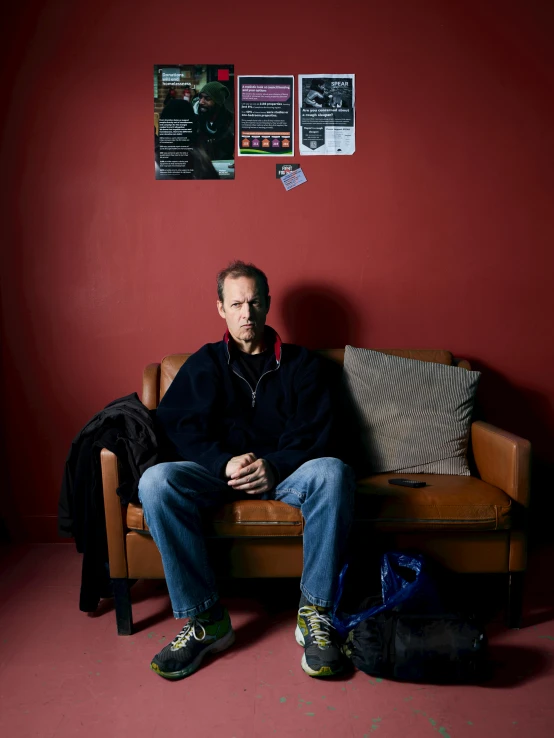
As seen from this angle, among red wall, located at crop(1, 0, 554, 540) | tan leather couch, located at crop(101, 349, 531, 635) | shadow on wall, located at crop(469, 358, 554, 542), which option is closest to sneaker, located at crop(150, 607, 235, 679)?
tan leather couch, located at crop(101, 349, 531, 635)

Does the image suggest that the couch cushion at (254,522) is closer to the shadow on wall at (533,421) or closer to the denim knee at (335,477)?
the denim knee at (335,477)

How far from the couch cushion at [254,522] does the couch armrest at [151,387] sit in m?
0.62

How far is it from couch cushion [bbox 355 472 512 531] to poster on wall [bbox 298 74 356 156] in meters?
1.49

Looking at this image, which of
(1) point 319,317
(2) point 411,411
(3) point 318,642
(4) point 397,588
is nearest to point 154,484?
(3) point 318,642

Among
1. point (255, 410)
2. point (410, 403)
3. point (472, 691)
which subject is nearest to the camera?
point (472, 691)

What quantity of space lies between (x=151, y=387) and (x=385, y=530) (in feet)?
3.53

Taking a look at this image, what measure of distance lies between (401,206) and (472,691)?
6.05 ft

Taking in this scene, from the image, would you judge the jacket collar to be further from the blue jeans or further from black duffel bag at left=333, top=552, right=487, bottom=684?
black duffel bag at left=333, top=552, right=487, bottom=684

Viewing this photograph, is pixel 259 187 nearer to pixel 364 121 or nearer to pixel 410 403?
pixel 364 121

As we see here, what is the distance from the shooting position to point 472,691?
159 cm

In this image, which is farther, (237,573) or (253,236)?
(253,236)

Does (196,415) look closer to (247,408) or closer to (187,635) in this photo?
(247,408)

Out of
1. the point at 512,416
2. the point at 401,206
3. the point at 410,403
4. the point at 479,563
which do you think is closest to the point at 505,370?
the point at 512,416

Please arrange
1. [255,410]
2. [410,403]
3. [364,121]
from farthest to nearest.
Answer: [364,121] → [410,403] → [255,410]
